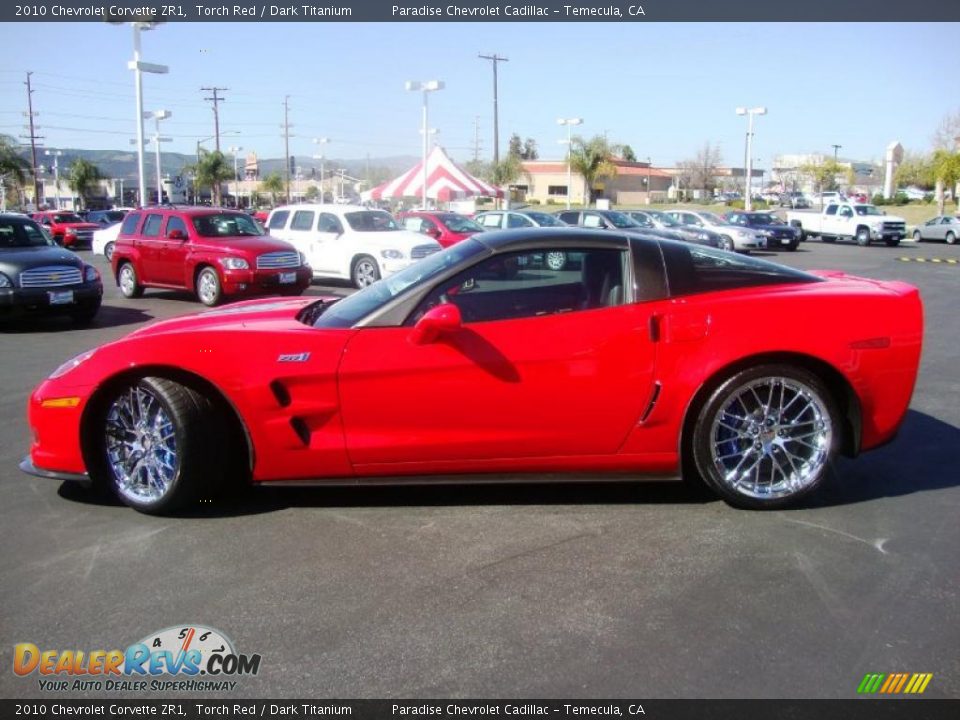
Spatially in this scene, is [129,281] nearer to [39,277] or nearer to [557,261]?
[39,277]

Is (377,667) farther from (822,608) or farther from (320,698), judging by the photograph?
(822,608)

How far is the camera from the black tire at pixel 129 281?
49.7 ft

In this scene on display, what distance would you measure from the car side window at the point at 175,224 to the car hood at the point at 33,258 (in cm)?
278

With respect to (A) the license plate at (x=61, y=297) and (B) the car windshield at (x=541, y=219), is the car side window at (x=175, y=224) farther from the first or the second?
(B) the car windshield at (x=541, y=219)

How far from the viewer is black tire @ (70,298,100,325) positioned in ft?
38.0

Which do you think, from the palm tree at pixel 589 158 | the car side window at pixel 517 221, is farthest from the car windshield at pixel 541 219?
the palm tree at pixel 589 158

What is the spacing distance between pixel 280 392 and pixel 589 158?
62243mm

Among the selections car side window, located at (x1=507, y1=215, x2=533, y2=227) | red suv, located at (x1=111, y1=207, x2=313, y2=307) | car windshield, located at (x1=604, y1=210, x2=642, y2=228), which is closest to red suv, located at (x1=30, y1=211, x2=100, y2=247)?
car side window, located at (x1=507, y1=215, x2=533, y2=227)

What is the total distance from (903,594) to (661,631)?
1.11 meters

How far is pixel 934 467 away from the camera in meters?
5.02

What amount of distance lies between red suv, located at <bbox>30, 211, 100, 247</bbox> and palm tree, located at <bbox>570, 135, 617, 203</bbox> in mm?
38474

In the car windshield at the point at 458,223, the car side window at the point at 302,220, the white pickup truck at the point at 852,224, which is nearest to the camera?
the car side window at the point at 302,220

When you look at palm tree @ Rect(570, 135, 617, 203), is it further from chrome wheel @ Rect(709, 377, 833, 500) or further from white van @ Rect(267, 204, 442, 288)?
chrome wheel @ Rect(709, 377, 833, 500)

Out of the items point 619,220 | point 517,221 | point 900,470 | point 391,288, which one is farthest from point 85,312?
point 619,220
